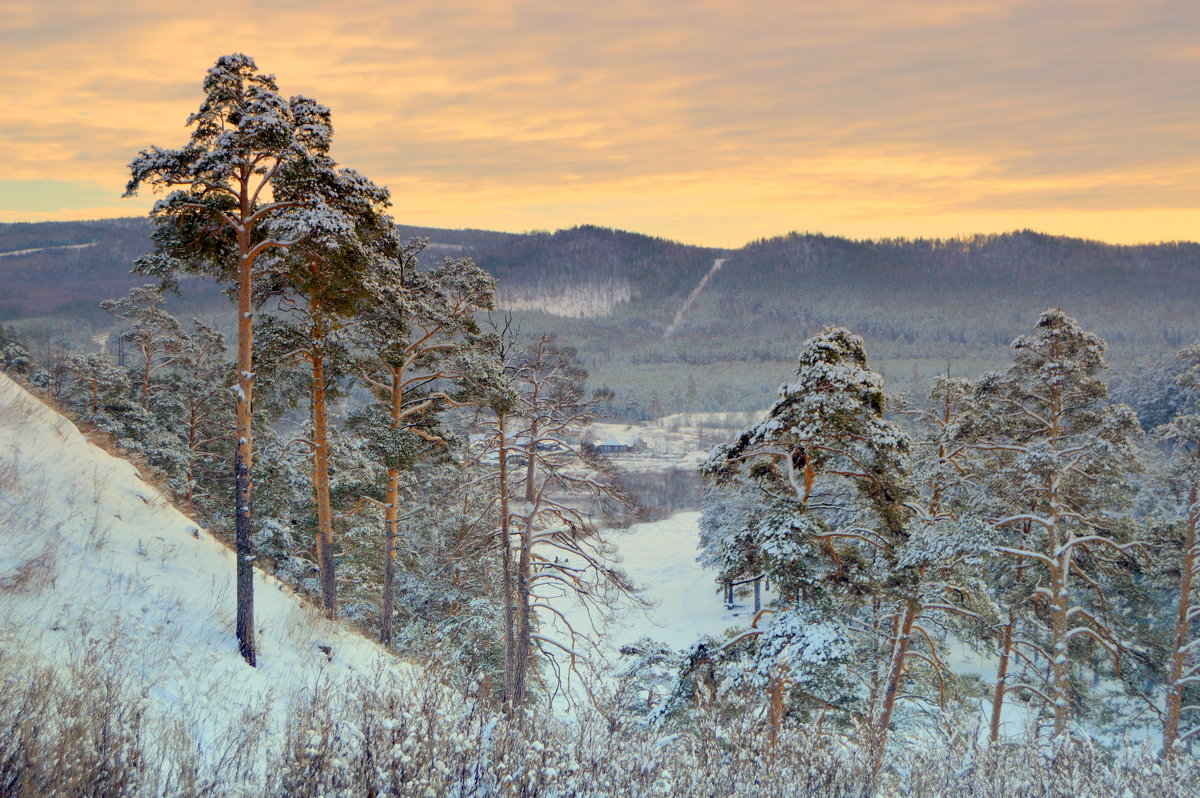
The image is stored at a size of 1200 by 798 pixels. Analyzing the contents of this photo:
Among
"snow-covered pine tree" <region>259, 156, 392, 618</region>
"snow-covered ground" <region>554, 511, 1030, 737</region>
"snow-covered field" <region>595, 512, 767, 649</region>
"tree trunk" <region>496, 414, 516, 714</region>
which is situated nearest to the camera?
"snow-covered pine tree" <region>259, 156, 392, 618</region>

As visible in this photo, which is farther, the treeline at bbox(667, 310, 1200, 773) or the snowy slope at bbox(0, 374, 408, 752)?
the treeline at bbox(667, 310, 1200, 773)

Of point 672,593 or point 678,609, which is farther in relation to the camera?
point 672,593

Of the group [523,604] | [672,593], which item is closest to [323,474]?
[523,604]

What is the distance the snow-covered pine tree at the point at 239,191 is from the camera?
28.4 feet

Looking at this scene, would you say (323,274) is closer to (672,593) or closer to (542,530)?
(542,530)

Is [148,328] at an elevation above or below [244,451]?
above

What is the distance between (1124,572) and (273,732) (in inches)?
651

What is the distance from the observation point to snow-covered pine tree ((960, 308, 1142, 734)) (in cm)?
1211

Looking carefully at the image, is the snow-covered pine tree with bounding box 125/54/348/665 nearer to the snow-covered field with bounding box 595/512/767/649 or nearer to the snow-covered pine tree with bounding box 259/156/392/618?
the snow-covered pine tree with bounding box 259/156/392/618

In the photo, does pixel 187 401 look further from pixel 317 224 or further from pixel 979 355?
pixel 979 355

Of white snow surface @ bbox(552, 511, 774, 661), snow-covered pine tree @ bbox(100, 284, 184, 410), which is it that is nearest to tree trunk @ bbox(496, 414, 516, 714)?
snow-covered pine tree @ bbox(100, 284, 184, 410)

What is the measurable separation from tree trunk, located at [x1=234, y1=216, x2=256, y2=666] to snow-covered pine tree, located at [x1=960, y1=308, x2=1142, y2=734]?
12025mm

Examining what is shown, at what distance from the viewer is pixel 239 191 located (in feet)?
30.3

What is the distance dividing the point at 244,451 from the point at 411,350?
5112 millimetres
